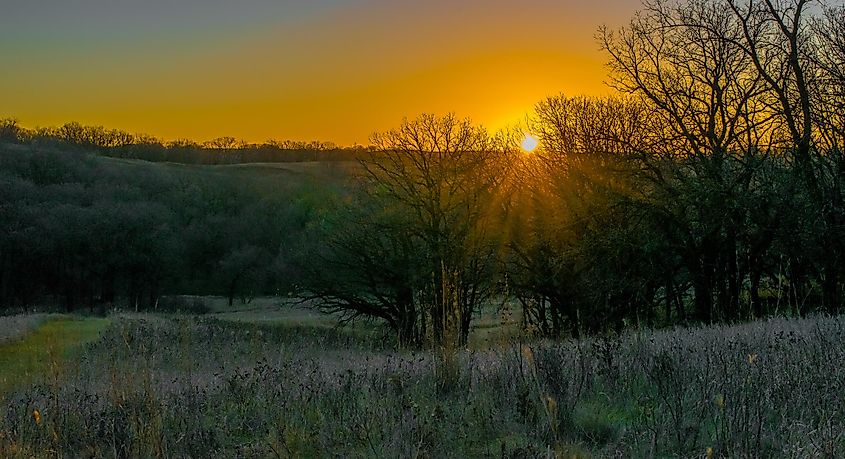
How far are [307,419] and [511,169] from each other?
66.1 ft

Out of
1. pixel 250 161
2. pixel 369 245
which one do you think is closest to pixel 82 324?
pixel 369 245

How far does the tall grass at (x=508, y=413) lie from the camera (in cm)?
379

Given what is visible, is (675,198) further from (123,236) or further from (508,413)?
(123,236)

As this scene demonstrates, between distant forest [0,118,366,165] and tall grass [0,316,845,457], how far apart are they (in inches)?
4235

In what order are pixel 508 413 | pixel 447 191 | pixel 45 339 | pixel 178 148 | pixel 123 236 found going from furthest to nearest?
pixel 178 148
pixel 123 236
pixel 447 191
pixel 45 339
pixel 508 413

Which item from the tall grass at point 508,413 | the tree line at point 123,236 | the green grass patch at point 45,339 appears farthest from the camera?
the tree line at point 123,236

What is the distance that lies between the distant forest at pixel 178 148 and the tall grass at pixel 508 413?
107579 millimetres

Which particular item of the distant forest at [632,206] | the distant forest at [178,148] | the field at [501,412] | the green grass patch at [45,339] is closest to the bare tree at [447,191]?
the distant forest at [632,206]

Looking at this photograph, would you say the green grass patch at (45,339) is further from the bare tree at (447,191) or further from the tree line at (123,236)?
the tree line at (123,236)

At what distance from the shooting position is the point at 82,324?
3103 centimetres

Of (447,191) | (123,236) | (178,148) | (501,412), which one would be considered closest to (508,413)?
(501,412)

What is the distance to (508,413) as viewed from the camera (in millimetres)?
4621

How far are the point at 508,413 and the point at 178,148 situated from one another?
145m

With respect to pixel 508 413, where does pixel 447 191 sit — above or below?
above
